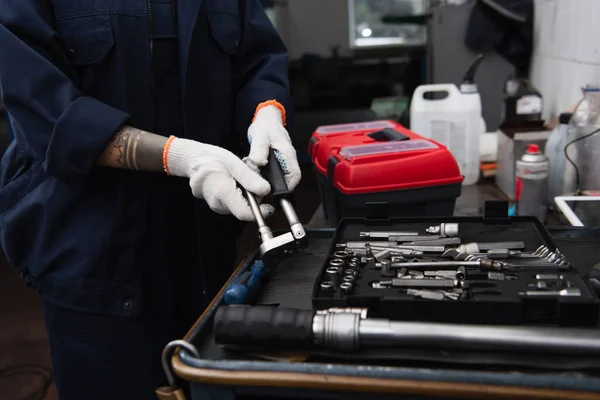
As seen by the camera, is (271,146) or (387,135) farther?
(387,135)

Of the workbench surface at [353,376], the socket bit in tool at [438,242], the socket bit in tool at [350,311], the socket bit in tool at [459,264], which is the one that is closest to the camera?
the workbench surface at [353,376]

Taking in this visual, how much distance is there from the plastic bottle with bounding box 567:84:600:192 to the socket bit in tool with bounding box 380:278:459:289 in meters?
0.70

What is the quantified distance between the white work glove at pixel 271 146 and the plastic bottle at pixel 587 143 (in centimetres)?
66

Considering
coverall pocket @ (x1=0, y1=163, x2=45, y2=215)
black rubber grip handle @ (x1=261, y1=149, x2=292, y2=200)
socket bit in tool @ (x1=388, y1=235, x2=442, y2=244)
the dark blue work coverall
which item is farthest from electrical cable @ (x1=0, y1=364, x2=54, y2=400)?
socket bit in tool @ (x1=388, y1=235, x2=442, y2=244)

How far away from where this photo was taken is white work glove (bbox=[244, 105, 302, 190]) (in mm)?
927

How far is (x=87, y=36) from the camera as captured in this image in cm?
94

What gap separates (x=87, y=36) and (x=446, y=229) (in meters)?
0.67

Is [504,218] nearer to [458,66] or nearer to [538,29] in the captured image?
[538,29]

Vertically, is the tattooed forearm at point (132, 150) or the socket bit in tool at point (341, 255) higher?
the tattooed forearm at point (132, 150)

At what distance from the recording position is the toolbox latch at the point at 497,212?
87 cm

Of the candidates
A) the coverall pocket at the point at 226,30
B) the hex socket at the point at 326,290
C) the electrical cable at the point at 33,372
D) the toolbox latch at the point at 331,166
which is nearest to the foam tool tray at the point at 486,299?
the hex socket at the point at 326,290

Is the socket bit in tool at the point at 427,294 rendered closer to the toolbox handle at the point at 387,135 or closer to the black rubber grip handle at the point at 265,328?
the black rubber grip handle at the point at 265,328

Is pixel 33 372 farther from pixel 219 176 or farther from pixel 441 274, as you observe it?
pixel 441 274

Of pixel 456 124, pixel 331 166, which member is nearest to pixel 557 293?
pixel 331 166
